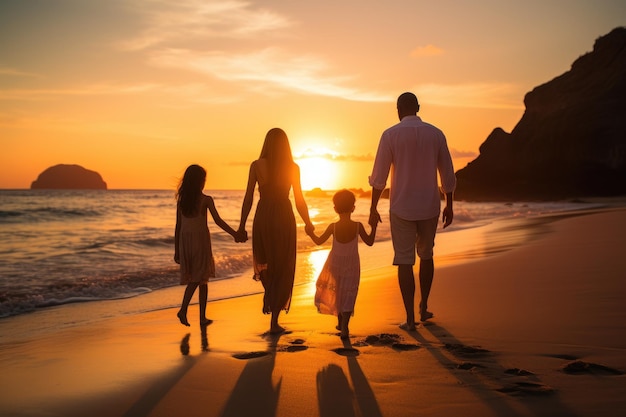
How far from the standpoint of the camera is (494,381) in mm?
3654

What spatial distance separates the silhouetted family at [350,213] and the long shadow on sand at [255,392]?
1.25m

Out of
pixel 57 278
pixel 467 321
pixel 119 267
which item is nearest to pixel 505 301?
pixel 467 321

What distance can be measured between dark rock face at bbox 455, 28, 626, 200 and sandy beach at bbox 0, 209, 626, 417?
63.4 m

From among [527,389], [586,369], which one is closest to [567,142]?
[586,369]

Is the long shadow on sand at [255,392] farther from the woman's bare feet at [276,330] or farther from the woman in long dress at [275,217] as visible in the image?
the woman in long dress at [275,217]

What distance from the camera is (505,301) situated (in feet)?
21.3

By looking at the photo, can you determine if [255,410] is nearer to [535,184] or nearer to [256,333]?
[256,333]

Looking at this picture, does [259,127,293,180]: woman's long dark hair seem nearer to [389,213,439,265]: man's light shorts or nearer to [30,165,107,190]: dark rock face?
[389,213,439,265]: man's light shorts

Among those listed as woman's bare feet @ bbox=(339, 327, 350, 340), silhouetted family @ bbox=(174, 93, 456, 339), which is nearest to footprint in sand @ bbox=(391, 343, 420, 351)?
woman's bare feet @ bbox=(339, 327, 350, 340)

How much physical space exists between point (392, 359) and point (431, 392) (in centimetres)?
84

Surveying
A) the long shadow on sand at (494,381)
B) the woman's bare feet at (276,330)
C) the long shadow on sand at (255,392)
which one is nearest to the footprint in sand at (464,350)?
the long shadow on sand at (494,381)

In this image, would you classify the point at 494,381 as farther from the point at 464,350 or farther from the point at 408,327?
the point at 408,327

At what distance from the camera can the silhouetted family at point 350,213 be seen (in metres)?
5.55

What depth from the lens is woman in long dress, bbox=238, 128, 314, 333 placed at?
19.1 feet
